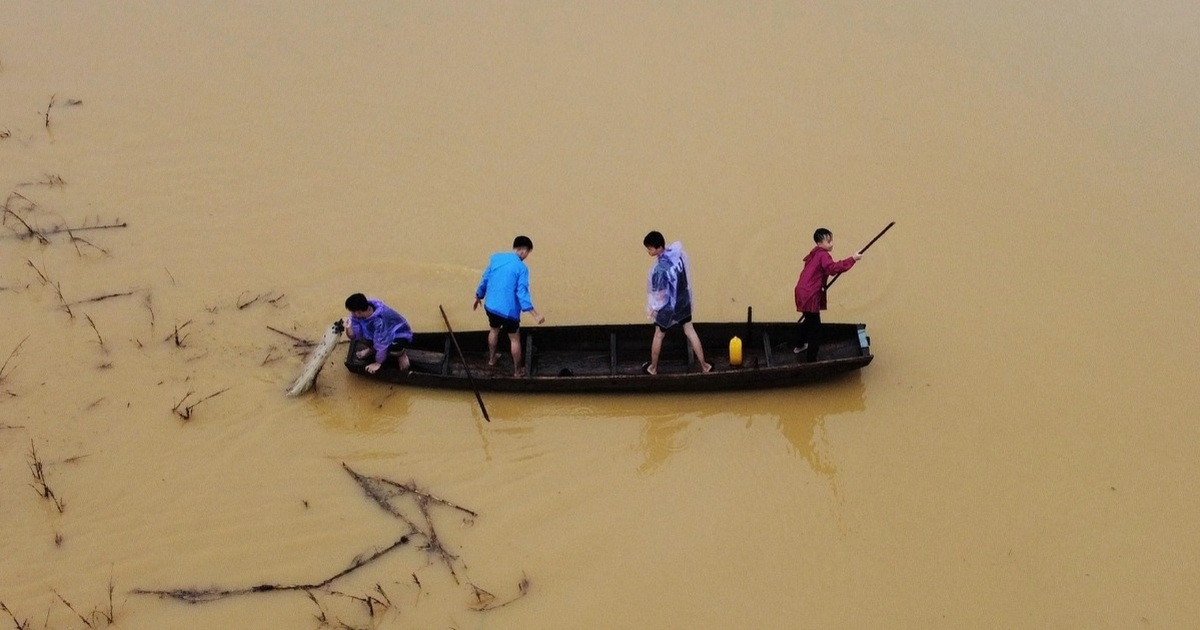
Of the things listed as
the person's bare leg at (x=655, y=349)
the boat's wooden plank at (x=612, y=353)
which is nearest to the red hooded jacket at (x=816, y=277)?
the person's bare leg at (x=655, y=349)

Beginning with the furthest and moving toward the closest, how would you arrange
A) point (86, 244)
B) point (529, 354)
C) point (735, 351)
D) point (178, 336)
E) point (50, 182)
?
point (50, 182)
point (86, 244)
point (178, 336)
point (529, 354)
point (735, 351)

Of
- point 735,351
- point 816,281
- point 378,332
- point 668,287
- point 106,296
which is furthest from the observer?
point 106,296

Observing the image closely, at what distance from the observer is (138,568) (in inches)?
248

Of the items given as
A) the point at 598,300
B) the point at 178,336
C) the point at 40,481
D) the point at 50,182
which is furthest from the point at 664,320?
the point at 50,182

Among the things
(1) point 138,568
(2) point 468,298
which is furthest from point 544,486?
(1) point 138,568

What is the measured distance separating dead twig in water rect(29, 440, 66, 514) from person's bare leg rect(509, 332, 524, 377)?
3681mm

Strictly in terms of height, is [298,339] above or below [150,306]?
below

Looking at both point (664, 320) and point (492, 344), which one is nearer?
point (664, 320)

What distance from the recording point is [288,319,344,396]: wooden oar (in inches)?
288

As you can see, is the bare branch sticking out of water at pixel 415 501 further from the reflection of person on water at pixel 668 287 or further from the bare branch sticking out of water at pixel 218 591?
the reflection of person on water at pixel 668 287

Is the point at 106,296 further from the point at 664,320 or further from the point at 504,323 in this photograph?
the point at 664,320

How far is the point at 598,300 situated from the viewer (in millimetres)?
8367

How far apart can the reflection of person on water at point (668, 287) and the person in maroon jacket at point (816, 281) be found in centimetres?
94

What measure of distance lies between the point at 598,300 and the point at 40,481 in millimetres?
4919
